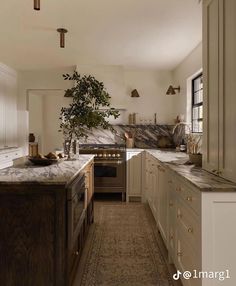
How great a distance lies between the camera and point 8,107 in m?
5.55

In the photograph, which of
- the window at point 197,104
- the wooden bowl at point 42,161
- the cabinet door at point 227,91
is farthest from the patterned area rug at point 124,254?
the window at point 197,104

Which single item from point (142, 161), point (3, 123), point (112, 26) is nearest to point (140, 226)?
point (142, 161)

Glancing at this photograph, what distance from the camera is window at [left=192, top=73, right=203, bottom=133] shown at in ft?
14.4

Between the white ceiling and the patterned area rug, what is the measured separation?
2.51m

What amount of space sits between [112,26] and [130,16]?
0.37 meters

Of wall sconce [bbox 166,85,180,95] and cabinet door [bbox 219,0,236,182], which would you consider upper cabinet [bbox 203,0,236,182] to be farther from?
wall sconce [bbox 166,85,180,95]

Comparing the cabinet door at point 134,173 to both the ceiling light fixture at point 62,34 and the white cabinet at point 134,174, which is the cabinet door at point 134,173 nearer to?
the white cabinet at point 134,174

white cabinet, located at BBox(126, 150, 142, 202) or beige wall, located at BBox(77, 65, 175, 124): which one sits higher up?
beige wall, located at BBox(77, 65, 175, 124)

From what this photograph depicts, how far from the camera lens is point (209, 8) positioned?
2.27m

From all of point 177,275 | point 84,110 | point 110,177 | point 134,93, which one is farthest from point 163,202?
point 134,93

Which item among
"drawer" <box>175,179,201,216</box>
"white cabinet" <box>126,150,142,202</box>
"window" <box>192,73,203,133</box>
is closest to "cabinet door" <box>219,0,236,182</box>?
"drawer" <box>175,179,201,216</box>

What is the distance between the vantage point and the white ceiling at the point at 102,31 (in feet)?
9.67

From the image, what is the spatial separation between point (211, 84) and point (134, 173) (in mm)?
3073

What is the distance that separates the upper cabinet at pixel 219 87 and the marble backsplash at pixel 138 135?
341 centimetres
